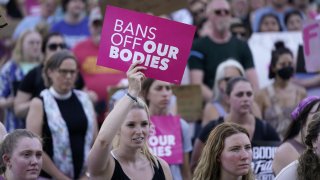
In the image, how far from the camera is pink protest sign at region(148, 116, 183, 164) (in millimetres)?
9336

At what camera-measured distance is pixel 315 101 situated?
26.5ft

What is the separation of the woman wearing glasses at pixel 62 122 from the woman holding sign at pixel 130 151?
1911 mm

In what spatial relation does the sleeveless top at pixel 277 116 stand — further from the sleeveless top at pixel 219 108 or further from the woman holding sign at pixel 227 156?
the woman holding sign at pixel 227 156

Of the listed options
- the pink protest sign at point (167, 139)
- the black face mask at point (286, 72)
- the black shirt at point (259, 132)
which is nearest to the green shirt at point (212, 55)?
the black face mask at point (286, 72)

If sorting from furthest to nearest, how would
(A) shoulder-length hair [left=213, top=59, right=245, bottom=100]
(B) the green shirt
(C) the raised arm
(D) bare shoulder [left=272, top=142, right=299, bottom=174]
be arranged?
(B) the green shirt → (A) shoulder-length hair [left=213, top=59, right=245, bottom=100] → (D) bare shoulder [left=272, top=142, right=299, bottom=174] → (C) the raised arm

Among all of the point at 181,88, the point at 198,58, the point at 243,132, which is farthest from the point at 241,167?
the point at 198,58

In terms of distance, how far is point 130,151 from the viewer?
7148mm

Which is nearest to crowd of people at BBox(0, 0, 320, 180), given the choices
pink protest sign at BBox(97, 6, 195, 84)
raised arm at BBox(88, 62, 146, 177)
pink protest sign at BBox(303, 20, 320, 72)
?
raised arm at BBox(88, 62, 146, 177)

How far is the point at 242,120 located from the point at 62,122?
1665 millimetres

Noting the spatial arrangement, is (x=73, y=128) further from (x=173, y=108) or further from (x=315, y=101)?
(x=315, y=101)

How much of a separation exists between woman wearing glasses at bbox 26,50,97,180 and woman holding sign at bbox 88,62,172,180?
6.27 ft

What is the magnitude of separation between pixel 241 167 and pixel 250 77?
4.85 metres

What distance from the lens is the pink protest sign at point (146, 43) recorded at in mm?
6887

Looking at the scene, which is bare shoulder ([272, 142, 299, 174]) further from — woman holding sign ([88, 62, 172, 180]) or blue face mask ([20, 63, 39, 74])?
blue face mask ([20, 63, 39, 74])
